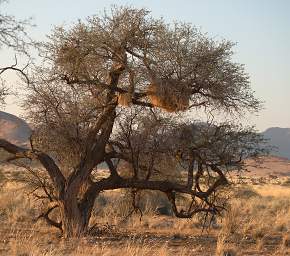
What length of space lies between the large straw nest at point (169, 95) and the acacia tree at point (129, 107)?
0.03 meters

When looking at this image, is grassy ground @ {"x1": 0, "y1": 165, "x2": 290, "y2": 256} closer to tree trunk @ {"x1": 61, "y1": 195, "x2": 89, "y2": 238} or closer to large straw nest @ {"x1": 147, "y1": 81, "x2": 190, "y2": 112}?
tree trunk @ {"x1": 61, "y1": 195, "x2": 89, "y2": 238}

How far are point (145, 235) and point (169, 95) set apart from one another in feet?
15.4

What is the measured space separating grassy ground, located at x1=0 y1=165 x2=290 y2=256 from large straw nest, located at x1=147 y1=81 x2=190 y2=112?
11.1 ft

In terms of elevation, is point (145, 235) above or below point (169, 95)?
below

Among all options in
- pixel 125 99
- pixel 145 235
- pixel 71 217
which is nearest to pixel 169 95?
pixel 125 99

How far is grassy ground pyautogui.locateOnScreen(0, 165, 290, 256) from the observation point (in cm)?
1262

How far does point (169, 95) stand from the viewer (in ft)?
47.7

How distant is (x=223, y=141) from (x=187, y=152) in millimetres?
993

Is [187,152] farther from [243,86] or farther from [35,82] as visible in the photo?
[35,82]

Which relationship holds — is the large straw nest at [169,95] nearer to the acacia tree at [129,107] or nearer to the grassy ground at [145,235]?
the acacia tree at [129,107]

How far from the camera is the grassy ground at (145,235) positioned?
12.6 meters

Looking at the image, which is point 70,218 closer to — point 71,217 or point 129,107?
point 71,217

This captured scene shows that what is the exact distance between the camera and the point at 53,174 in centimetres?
1529

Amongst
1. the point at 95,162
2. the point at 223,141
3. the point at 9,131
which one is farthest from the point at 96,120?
the point at 9,131
